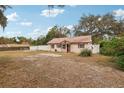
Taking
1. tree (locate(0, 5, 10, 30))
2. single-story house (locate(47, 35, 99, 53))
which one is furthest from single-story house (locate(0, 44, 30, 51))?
single-story house (locate(47, 35, 99, 53))

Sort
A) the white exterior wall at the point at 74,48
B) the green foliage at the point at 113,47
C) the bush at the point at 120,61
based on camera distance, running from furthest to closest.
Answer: the white exterior wall at the point at 74,48
the green foliage at the point at 113,47
the bush at the point at 120,61

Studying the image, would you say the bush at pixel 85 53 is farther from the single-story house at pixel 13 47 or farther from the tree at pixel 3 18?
the tree at pixel 3 18

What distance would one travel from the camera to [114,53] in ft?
20.6

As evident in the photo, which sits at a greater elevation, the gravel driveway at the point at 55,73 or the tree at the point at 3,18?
the tree at the point at 3,18

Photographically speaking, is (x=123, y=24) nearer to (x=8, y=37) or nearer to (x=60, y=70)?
(x=60, y=70)

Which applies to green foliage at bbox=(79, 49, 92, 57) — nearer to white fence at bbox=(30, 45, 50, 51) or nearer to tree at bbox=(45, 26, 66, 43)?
tree at bbox=(45, 26, 66, 43)

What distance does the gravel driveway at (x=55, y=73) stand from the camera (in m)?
4.43

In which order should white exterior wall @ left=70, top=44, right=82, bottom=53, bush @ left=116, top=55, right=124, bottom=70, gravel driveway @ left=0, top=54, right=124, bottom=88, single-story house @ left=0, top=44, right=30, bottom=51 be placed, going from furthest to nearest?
white exterior wall @ left=70, top=44, right=82, bottom=53 < bush @ left=116, top=55, right=124, bottom=70 < single-story house @ left=0, top=44, right=30, bottom=51 < gravel driveway @ left=0, top=54, right=124, bottom=88

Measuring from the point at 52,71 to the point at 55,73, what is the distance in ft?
0.34

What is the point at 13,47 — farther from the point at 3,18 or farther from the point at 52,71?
the point at 52,71

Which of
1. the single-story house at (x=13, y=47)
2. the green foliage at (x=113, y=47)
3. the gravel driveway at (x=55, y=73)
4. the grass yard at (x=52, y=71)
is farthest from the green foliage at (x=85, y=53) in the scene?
the single-story house at (x=13, y=47)

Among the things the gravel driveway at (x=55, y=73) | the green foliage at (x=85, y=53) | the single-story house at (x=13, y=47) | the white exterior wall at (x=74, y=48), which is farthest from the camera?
the white exterior wall at (x=74, y=48)

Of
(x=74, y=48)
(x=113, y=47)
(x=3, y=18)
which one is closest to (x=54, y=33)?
(x=3, y=18)

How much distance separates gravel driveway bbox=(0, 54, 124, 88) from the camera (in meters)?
4.43
